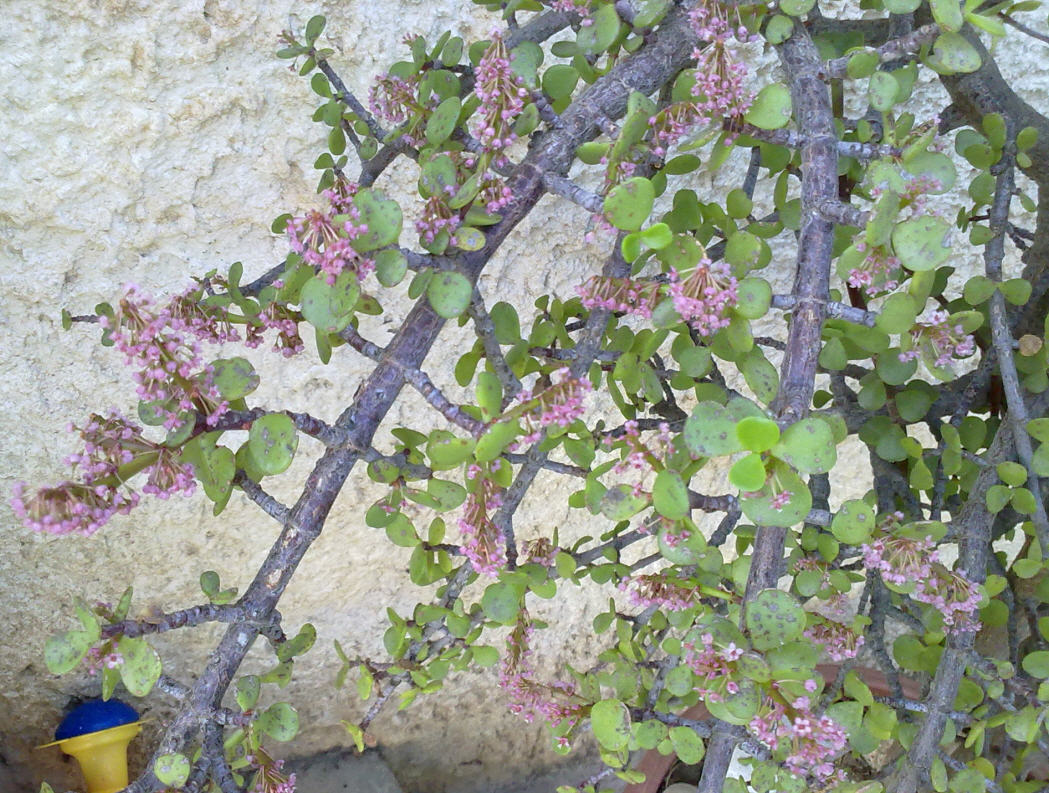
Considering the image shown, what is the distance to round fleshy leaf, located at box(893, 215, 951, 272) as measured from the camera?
0.40 metres

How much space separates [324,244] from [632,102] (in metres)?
0.16

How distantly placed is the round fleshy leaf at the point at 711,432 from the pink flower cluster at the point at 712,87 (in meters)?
0.16

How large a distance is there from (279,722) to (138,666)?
0.10 meters

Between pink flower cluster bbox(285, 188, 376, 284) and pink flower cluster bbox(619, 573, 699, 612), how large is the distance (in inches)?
10.4

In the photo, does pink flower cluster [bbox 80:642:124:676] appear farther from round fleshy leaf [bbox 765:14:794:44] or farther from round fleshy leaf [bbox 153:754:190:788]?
round fleshy leaf [bbox 765:14:794:44]

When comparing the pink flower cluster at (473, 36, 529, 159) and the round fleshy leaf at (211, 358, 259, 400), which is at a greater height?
the pink flower cluster at (473, 36, 529, 159)

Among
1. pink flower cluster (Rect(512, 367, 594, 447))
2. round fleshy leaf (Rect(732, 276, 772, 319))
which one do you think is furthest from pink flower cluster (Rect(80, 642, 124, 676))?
round fleshy leaf (Rect(732, 276, 772, 319))

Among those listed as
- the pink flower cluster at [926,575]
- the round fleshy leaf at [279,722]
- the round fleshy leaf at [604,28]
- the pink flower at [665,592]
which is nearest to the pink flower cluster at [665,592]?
the pink flower at [665,592]

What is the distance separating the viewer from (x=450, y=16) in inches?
37.1

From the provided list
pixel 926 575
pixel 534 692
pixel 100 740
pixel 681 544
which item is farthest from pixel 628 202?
pixel 100 740

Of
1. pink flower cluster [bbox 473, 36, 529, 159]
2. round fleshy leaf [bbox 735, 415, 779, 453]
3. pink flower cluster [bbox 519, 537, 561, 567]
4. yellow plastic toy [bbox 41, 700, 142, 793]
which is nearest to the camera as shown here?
round fleshy leaf [bbox 735, 415, 779, 453]

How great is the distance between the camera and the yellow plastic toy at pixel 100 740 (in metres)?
1.06

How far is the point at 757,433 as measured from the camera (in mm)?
369

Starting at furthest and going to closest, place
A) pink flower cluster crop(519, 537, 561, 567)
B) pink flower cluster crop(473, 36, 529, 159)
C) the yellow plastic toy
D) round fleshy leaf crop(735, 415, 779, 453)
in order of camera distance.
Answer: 1. the yellow plastic toy
2. pink flower cluster crop(519, 537, 561, 567)
3. pink flower cluster crop(473, 36, 529, 159)
4. round fleshy leaf crop(735, 415, 779, 453)
